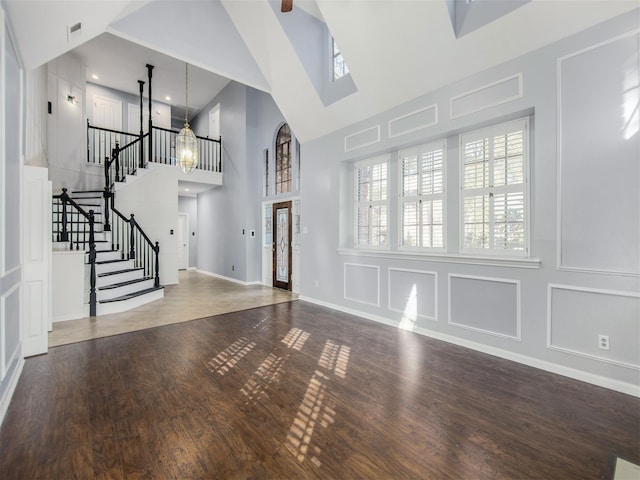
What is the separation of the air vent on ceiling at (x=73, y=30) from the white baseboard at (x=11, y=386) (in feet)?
10.4

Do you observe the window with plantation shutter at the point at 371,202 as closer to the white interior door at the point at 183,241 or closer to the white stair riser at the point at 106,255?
the white stair riser at the point at 106,255

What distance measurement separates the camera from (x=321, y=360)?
3.12 metres

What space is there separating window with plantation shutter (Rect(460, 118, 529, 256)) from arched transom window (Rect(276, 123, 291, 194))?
4346 millimetres

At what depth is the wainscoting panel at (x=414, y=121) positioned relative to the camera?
Answer: 3.79m

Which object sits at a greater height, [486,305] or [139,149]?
[139,149]

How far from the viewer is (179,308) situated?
5.32 meters

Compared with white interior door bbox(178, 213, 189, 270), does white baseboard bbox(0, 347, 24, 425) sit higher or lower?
lower

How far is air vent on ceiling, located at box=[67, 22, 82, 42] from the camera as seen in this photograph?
3067 mm

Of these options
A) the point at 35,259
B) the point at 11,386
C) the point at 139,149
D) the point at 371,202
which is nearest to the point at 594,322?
the point at 371,202

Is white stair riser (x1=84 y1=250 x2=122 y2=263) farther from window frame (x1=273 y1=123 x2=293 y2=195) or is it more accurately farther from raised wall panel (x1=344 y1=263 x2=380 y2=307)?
raised wall panel (x1=344 y1=263 x2=380 y2=307)

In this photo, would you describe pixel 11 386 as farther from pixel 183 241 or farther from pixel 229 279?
pixel 183 241

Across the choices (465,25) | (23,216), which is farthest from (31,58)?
(465,25)

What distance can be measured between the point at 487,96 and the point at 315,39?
3.10 meters

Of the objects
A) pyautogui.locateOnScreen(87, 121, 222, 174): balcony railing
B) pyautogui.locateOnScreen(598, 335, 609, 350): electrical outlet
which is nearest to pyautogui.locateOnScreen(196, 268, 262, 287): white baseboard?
pyautogui.locateOnScreen(87, 121, 222, 174): balcony railing
